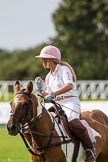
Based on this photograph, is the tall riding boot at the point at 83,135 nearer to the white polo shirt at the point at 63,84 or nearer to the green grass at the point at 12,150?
the white polo shirt at the point at 63,84

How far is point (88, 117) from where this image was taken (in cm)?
1166

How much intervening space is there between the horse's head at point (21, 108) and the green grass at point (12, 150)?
17.3 feet

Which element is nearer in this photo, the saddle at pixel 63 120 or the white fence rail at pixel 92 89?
the saddle at pixel 63 120

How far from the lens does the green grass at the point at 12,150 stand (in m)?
15.3

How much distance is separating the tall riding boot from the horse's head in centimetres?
88

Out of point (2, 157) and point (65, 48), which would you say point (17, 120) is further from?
point (65, 48)

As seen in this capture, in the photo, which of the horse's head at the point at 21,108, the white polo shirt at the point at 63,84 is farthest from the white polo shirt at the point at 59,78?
the horse's head at the point at 21,108

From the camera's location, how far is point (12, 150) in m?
17.2

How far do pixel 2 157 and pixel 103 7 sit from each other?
51622mm

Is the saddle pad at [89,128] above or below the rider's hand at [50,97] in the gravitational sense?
below

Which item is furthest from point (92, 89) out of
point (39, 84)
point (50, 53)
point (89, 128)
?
point (39, 84)

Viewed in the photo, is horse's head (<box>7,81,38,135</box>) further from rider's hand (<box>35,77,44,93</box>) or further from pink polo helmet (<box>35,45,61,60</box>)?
pink polo helmet (<box>35,45,61,60</box>)

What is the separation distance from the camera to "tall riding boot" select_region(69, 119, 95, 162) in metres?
10.5

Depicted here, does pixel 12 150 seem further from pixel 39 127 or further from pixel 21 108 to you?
pixel 21 108
